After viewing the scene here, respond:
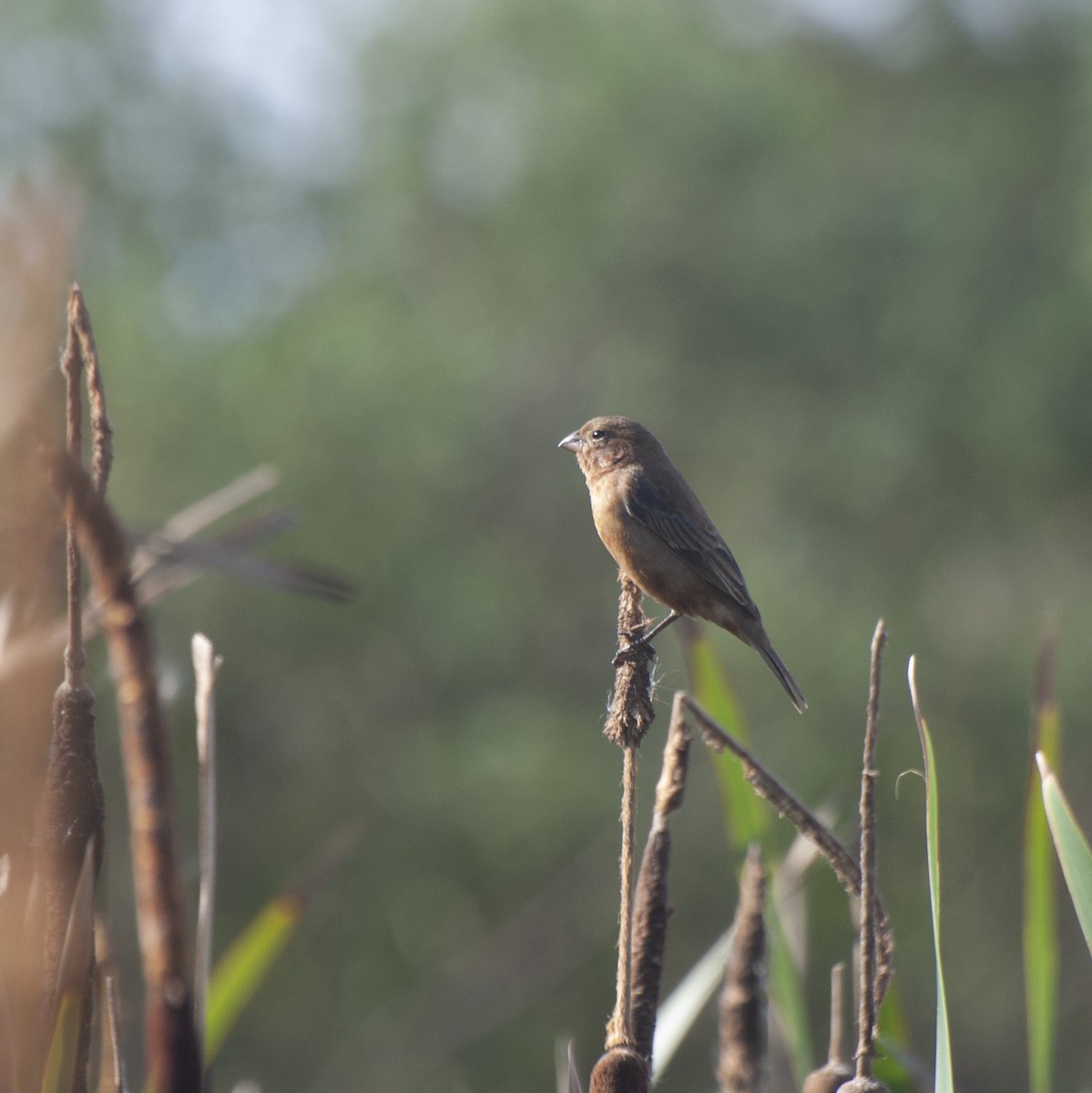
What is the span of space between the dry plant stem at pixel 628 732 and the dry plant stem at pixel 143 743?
2.65 ft

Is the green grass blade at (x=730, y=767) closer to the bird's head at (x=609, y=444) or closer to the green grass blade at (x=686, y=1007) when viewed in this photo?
the green grass blade at (x=686, y=1007)

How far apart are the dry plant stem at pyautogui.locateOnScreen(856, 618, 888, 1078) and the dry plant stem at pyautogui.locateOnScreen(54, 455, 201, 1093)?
0.85 metres

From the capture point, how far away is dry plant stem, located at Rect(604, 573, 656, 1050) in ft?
6.04

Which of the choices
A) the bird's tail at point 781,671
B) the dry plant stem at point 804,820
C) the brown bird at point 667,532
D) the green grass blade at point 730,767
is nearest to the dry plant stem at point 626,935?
the dry plant stem at point 804,820

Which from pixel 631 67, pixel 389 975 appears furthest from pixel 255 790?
pixel 631 67

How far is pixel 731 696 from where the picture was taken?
265cm

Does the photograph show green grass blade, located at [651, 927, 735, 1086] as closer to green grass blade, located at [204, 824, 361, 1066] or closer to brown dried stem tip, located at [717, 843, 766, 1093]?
brown dried stem tip, located at [717, 843, 766, 1093]

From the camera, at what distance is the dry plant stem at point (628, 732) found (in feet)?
6.04

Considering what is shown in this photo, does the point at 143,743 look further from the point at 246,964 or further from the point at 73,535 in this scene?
the point at 246,964

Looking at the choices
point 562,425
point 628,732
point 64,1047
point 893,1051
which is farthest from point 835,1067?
point 562,425

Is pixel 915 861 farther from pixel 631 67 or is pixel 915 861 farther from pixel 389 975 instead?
pixel 631 67

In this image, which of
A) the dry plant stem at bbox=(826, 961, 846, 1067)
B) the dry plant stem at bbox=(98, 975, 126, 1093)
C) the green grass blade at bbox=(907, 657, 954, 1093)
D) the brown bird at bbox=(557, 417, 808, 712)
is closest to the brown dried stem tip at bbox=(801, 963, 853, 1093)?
the dry plant stem at bbox=(826, 961, 846, 1067)

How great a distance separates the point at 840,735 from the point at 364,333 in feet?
32.0

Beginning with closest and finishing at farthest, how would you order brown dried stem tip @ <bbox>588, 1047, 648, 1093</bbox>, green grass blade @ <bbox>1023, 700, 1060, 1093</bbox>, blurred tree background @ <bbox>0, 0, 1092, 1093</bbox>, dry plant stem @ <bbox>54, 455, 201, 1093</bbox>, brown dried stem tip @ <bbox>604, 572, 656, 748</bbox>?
1. dry plant stem @ <bbox>54, 455, 201, 1093</bbox>
2. brown dried stem tip @ <bbox>588, 1047, 648, 1093</bbox>
3. green grass blade @ <bbox>1023, 700, 1060, 1093</bbox>
4. brown dried stem tip @ <bbox>604, 572, 656, 748</bbox>
5. blurred tree background @ <bbox>0, 0, 1092, 1093</bbox>
